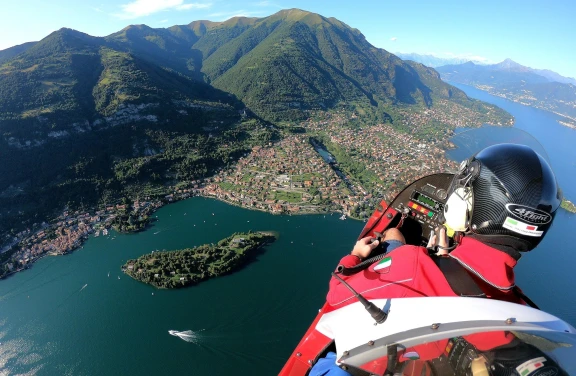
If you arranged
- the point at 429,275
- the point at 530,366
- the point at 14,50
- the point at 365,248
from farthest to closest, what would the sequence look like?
the point at 14,50 < the point at 365,248 < the point at 429,275 < the point at 530,366

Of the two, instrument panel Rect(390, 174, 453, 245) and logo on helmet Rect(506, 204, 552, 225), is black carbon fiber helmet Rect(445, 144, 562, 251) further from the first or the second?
instrument panel Rect(390, 174, 453, 245)

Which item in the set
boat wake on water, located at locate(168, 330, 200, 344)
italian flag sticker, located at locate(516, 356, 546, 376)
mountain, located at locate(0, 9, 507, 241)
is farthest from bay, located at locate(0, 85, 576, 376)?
italian flag sticker, located at locate(516, 356, 546, 376)

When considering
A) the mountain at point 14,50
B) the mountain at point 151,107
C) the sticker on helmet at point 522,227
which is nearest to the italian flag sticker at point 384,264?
the sticker on helmet at point 522,227

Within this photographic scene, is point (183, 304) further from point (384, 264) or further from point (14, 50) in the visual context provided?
point (14, 50)

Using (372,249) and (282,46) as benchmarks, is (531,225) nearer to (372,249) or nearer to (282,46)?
(372,249)

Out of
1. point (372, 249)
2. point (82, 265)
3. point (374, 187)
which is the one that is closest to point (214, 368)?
point (82, 265)

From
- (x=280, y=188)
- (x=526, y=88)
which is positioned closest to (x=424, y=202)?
(x=280, y=188)
